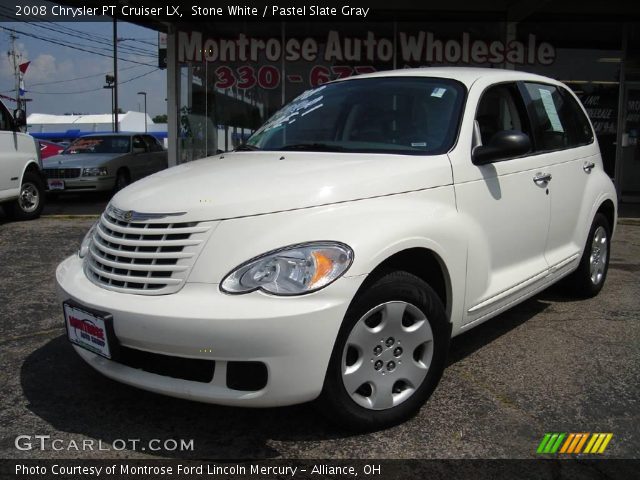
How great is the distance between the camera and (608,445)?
8.43 ft

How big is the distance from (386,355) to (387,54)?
10443 mm

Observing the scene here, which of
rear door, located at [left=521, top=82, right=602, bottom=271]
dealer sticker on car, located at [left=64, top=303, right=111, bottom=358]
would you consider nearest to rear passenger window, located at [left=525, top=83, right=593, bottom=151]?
rear door, located at [left=521, top=82, right=602, bottom=271]

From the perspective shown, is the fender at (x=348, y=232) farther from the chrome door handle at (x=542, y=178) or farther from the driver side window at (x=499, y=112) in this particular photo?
the chrome door handle at (x=542, y=178)

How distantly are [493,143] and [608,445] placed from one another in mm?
1497

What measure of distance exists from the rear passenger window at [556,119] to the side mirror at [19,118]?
752 centimetres

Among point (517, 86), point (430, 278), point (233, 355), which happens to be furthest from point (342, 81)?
point (233, 355)

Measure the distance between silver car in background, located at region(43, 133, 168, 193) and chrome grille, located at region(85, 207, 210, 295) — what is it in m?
9.63

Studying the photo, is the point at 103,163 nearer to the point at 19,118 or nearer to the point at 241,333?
the point at 19,118

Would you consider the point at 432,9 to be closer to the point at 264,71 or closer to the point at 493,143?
the point at 264,71

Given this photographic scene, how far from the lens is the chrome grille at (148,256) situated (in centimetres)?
245

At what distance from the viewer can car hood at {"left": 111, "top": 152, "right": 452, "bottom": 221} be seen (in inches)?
99.9

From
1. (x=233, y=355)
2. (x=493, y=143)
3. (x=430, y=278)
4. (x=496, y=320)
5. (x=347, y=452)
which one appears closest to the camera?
(x=233, y=355)

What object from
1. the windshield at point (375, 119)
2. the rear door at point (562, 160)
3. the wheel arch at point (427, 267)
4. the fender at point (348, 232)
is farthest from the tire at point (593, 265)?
the fender at point (348, 232)

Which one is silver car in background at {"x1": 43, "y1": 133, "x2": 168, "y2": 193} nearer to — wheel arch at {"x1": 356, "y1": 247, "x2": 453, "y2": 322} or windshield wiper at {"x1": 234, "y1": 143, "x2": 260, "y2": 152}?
windshield wiper at {"x1": 234, "y1": 143, "x2": 260, "y2": 152}
